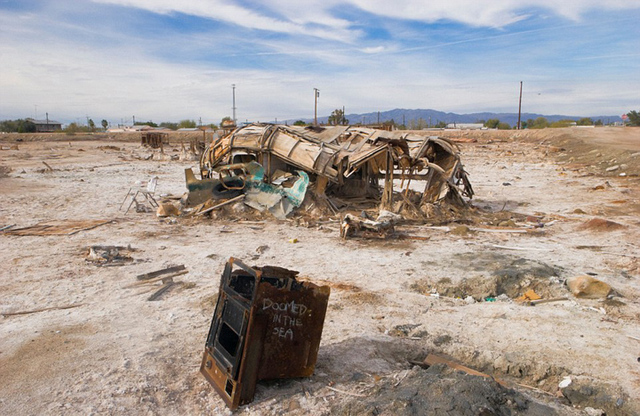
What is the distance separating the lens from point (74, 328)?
208 inches

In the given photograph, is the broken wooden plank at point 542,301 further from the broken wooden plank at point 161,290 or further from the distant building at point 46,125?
the distant building at point 46,125

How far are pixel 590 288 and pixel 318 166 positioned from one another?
289 inches

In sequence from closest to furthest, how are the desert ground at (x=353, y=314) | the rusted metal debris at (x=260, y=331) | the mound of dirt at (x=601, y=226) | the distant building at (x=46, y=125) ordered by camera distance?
1. the rusted metal debris at (x=260, y=331)
2. the desert ground at (x=353, y=314)
3. the mound of dirt at (x=601, y=226)
4. the distant building at (x=46, y=125)

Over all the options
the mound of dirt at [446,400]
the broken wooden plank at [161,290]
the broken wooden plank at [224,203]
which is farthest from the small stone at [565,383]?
the broken wooden plank at [224,203]

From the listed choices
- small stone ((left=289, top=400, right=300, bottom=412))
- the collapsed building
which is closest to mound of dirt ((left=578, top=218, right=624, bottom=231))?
the collapsed building

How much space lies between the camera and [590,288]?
6441 mm

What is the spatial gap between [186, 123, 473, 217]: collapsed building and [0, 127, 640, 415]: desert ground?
0.92 metres

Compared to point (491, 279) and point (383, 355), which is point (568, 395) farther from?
point (491, 279)

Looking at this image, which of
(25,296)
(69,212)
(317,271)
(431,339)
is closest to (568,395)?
(431,339)

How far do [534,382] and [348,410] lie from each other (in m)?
2.00

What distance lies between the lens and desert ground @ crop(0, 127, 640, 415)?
3.91 metres

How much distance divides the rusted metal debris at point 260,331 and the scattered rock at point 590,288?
4.38 m

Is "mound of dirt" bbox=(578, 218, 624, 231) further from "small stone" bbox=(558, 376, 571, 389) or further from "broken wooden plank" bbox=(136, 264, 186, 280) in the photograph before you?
"broken wooden plank" bbox=(136, 264, 186, 280)

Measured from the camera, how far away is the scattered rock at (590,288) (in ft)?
21.0
